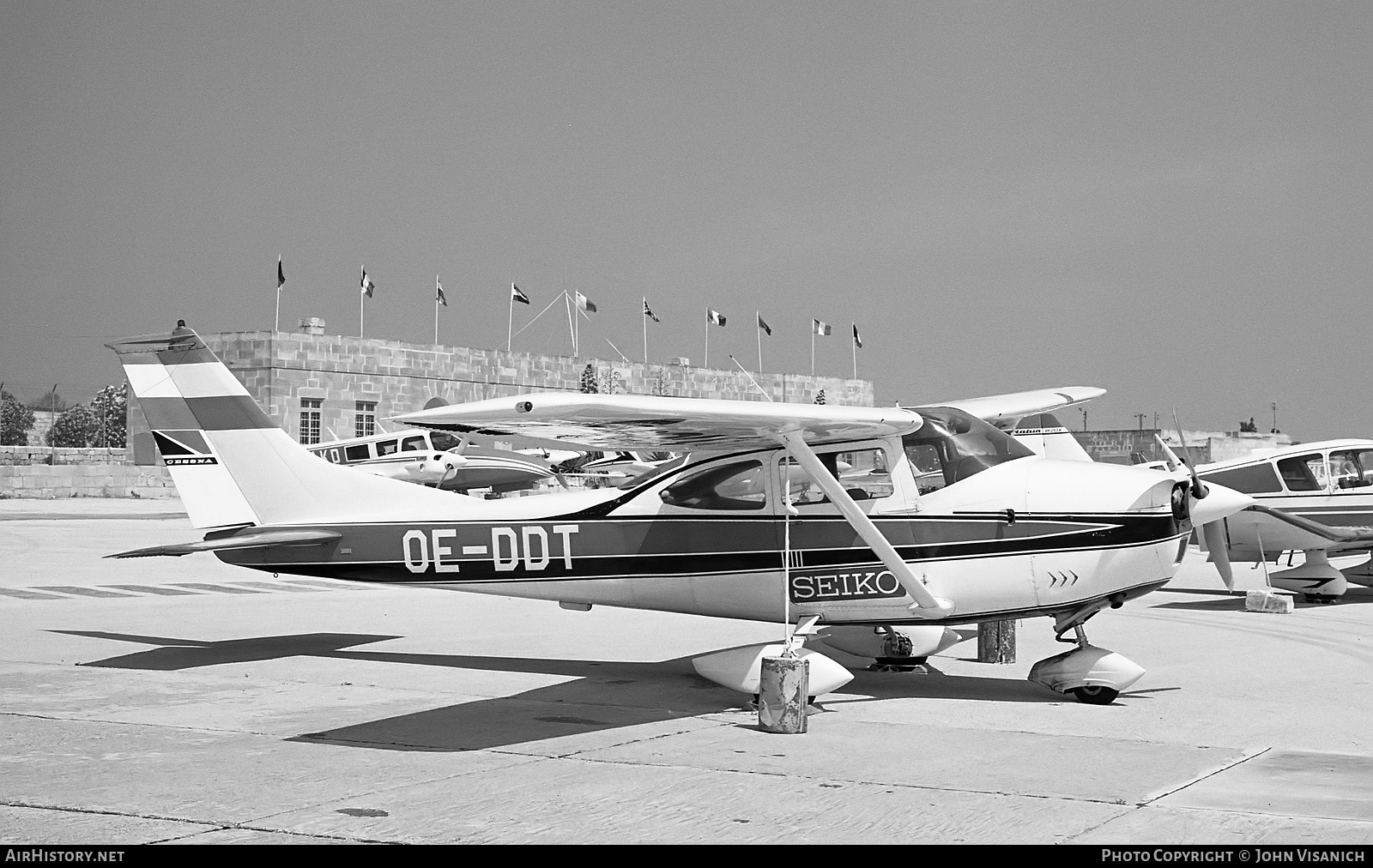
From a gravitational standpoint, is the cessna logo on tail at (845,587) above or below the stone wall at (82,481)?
below

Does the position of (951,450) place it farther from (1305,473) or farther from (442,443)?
(442,443)

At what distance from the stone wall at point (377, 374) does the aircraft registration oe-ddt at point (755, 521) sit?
135 feet

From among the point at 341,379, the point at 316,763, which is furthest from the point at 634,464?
the point at 316,763

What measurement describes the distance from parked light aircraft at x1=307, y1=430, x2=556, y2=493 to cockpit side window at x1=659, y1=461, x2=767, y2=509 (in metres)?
27.9

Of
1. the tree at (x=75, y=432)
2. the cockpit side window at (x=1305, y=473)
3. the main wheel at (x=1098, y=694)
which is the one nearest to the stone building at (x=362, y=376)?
the cockpit side window at (x=1305, y=473)

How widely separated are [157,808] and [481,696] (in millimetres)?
3856

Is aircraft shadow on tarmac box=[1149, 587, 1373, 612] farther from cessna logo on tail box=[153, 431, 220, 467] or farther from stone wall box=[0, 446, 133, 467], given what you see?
stone wall box=[0, 446, 133, 467]

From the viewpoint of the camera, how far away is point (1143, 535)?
30.1ft

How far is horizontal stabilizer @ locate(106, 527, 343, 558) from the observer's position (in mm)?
10461

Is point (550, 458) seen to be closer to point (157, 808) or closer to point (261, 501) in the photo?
point (261, 501)

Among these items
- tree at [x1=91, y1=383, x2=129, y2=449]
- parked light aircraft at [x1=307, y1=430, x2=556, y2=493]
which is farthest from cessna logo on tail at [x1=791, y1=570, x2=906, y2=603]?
tree at [x1=91, y1=383, x2=129, y2=449]

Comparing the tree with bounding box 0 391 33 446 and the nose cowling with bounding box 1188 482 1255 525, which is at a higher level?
the tree with bounding box 0 391 33 446

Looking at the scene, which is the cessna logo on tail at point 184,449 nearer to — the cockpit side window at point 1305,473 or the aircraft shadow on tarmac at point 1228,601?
the aircraft shadow on tarmac at point 1228,601

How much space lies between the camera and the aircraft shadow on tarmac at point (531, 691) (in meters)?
8.27
